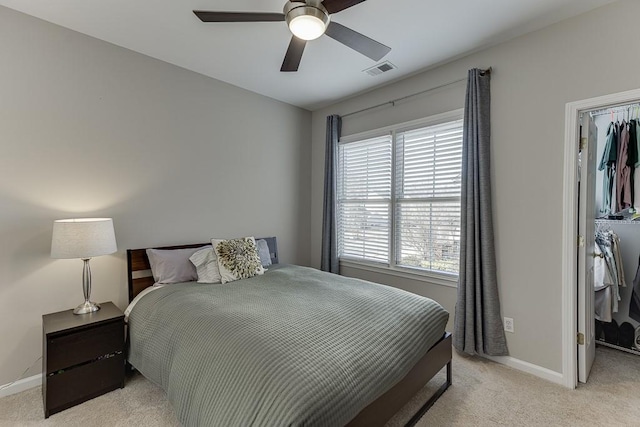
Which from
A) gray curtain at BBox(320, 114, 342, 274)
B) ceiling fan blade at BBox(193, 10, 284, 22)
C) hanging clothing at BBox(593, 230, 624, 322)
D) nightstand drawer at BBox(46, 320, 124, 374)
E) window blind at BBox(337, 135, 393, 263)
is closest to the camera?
ceiling fan blade at BBox(193, 10, 284, 22)

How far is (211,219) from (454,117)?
2712mm

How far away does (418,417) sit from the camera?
192 cm

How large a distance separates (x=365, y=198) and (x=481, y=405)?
91.4 inches

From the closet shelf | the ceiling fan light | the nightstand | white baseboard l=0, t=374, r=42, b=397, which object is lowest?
white baseboard l=0, t=374, r=42, b=397

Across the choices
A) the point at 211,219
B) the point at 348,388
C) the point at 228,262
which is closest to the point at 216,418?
the point at 348,388

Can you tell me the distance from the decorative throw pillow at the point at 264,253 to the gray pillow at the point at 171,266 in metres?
0.76

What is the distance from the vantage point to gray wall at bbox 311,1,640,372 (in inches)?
84.0

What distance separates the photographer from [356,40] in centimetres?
195

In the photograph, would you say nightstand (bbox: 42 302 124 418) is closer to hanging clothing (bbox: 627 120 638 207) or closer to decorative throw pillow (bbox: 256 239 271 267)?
decorative throw pillow (bbox: 256 239 271 267)

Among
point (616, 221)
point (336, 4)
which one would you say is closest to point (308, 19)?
point (336, 4)

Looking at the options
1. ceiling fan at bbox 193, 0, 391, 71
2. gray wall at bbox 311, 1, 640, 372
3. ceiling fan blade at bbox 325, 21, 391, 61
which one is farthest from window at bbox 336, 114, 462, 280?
ceiling fan at bbox 193, 0, 391, 71

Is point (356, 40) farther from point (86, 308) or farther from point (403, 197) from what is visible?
point (86, 308)

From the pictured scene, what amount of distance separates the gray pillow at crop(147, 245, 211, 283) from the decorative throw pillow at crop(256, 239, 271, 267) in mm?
759

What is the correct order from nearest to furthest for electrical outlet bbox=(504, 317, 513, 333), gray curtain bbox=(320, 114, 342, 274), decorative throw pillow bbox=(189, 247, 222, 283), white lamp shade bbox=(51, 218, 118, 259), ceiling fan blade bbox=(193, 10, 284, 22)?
ceiling fan blade bbox=(193, 10, 284, 22), white lamp shade bbox=(51, 218, 118, 259), electrical outlet bbox=(504, 317, 513, 333), decorative throw pillow bbox=(189, 247, 222, 283), gray curtain bbox=(320, 114, 342, 274)
